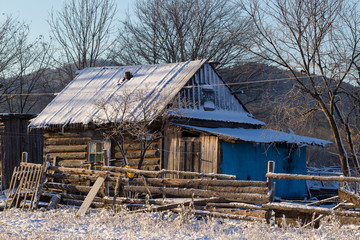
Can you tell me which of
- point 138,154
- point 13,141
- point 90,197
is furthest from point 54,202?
point 13,141

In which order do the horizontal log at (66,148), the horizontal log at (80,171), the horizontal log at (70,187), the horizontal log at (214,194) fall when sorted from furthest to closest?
1. the horizontal log at (66,148)
2. the horizontal log at (70,187)
3. the horizontal log at (80,171)
4. the horizontal log at (214,194)

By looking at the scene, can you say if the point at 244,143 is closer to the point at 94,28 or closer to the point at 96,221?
the point at 96,221

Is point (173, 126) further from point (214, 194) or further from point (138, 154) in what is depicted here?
point (214, 194)

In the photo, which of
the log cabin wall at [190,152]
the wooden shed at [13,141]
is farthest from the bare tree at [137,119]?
the wooden shed at [13,141]

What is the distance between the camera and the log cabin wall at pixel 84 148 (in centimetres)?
1675

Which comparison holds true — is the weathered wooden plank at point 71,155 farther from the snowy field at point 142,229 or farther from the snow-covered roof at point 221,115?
the snowy field at point 142,229

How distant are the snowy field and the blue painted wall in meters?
5.57

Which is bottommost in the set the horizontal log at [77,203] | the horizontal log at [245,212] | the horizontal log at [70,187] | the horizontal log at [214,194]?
the horizontal log at [77,203]

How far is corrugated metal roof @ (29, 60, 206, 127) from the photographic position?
16.8 m

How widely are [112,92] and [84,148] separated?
2592 mm

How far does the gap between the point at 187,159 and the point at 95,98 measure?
547cm

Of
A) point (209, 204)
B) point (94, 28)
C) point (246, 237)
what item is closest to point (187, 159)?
point (209, 204)

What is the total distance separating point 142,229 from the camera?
8.55m

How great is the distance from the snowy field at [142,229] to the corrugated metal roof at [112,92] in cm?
652
